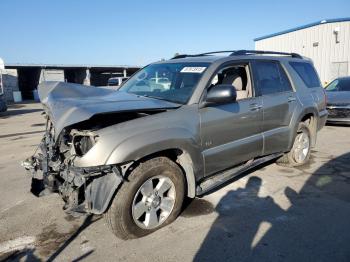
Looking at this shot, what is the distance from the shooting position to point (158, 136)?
3373 millimetres

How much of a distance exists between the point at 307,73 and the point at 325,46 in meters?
17.4

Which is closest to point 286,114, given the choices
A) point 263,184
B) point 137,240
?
point 263,184

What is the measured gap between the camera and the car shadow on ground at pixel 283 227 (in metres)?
3.13

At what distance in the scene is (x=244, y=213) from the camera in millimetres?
4008

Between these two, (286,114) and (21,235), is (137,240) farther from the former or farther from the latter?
(286,114)

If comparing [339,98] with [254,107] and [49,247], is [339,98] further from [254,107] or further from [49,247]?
[49,247]

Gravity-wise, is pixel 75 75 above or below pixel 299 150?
above

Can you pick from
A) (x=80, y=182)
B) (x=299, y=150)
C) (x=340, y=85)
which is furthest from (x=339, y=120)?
(x=80, y=182)

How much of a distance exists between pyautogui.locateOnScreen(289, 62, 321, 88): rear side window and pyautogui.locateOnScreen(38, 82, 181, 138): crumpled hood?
307cm

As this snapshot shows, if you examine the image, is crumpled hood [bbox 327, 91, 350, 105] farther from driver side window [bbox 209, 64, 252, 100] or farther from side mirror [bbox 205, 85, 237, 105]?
side mirror [bbox 205, 85, 237, 105]

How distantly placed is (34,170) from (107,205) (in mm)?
1325

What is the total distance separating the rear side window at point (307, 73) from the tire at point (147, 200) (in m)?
3.38

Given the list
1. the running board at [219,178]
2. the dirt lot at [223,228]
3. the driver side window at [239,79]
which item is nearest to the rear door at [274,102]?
the driver side window at [239,79]

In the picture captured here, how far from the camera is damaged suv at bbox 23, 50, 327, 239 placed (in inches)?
124
